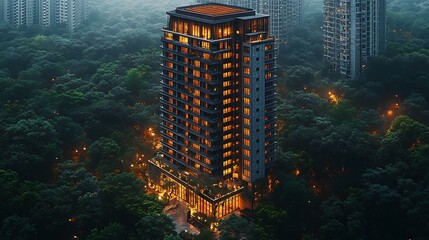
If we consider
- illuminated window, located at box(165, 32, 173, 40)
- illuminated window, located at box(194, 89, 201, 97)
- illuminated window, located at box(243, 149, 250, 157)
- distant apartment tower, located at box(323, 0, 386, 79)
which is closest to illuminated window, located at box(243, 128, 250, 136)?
illuminated window, located at box(243, 149, 250, 157)

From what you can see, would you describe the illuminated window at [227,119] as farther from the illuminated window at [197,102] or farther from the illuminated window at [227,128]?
the illuminated window at [197,102]

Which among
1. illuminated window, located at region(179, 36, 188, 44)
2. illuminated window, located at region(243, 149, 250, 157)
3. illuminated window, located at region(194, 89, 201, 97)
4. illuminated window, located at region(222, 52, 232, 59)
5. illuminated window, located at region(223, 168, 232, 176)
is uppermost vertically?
illuminated window, located at region(179, 36, 188, 44)

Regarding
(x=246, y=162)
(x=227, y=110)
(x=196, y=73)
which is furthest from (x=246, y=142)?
(x=196, y=73)

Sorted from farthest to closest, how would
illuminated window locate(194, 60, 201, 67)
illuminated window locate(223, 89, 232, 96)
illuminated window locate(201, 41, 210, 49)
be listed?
illuminated window locate(223, 89, 232, 96)
illuminated window locate(194, 60, 201, 67)
illuminated window locate(201, 41, 210, 49)

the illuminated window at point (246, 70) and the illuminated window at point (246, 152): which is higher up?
the illuminated window at point (246, 70)

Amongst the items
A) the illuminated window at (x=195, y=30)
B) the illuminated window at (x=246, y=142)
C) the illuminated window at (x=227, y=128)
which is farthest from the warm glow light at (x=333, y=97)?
the illuminated window at (x=195, y=30)

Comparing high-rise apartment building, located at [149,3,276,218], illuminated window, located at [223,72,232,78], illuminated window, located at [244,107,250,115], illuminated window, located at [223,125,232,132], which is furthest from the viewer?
illuminated window, located at [223,125,232,132]

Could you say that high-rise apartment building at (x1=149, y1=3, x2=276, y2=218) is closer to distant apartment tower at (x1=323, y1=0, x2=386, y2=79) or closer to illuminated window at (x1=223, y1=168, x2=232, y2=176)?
illuminated window at (x1=223, y1=168, x2=232, y2=176)

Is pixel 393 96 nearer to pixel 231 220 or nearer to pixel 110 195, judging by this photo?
pixel 231 220

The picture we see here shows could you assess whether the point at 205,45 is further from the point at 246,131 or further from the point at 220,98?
the point at 246,131

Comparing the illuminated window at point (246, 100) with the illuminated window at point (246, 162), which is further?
the illuminated window at point (246, 162)
